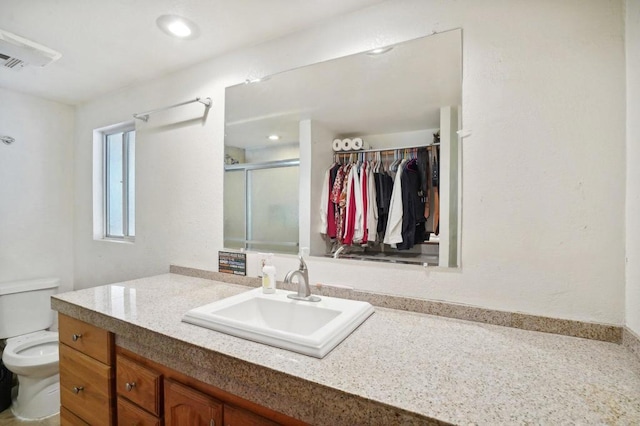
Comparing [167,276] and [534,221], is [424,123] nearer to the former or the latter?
[534,221]

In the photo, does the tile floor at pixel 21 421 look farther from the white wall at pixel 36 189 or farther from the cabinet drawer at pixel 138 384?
the cabinet drawer at pixel 138 384

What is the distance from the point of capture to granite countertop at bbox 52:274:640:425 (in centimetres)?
60

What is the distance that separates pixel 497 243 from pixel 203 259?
1.50 metres

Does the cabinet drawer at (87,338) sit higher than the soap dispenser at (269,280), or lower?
lower

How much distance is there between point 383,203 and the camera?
4.20 ft

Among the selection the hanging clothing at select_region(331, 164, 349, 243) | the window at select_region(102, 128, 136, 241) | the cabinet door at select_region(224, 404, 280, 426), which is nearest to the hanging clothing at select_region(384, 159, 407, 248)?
the hanging clothing at select_region(331, 164, 349, 243)

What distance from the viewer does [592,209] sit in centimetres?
94

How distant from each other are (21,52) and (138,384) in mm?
1757

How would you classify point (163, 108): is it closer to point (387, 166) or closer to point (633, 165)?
point (387, 166)

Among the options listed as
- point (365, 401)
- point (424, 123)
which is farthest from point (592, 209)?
point (365, 401)

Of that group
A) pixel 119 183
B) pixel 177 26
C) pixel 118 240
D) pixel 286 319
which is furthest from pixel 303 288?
pixel 119 183

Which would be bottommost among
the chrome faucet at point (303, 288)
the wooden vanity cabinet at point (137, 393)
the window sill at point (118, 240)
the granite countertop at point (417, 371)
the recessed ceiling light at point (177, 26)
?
the wooden vanity cabinet at point (137, 393)

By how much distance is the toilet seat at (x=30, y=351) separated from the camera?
1.80 meters

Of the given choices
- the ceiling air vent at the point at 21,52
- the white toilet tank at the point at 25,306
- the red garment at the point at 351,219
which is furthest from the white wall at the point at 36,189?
the red garment at the point at 351,219
